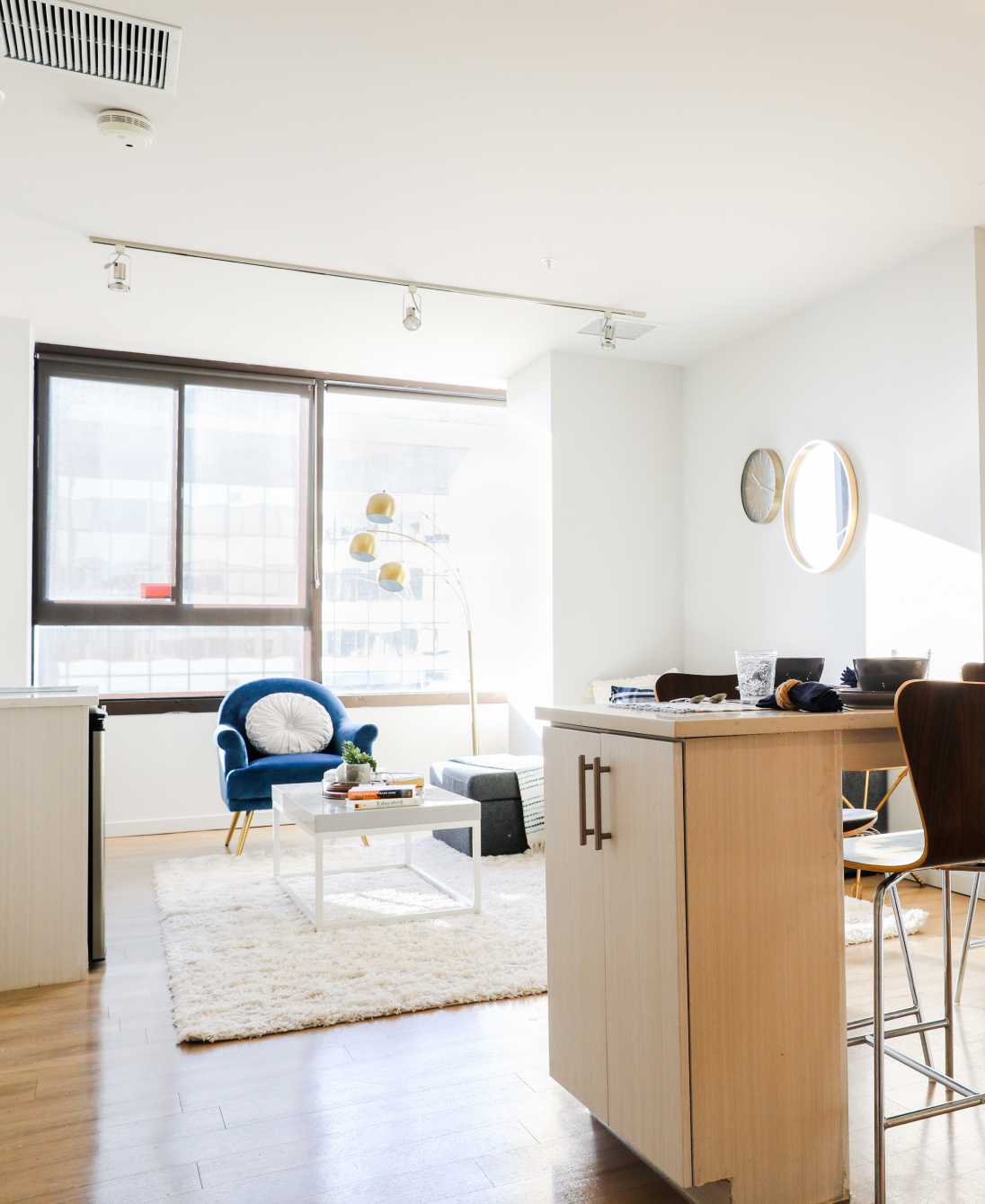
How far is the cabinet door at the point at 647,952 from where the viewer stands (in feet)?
5.16

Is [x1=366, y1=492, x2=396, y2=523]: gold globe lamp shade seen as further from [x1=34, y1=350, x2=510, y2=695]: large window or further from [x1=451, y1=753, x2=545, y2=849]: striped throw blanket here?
[x1=451, y1=753, x2=545, y2=849]: striped throw blanket

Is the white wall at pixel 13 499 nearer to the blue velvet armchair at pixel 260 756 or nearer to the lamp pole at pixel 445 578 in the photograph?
the blue velvet armchair at pixel 260 756

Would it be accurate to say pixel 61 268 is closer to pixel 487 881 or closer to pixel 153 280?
pixel 153 280

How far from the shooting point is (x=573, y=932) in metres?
1.92

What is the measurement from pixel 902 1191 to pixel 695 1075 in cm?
51

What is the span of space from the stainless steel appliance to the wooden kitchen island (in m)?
2.01

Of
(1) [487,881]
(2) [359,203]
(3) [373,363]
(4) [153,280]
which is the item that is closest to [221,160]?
(2) [359,203]

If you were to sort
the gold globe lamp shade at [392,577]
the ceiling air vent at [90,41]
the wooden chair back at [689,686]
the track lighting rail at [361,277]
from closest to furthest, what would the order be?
the ceiling air vent at [90,41] < the wooden chair back at [689,686] < the track lighting rail at [361,277] < the gold globe lamp shade at [392,577]

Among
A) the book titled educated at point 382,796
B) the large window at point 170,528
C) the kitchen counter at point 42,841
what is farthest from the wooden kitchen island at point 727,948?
the large window at point 170,528

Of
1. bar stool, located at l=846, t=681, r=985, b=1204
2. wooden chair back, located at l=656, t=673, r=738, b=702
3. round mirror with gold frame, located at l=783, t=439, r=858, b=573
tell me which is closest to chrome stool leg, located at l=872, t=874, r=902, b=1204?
bar stool, located at l=846, t=681, r=985, b=1204

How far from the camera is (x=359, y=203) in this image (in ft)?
12.2

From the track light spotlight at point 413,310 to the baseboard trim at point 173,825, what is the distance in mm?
3059

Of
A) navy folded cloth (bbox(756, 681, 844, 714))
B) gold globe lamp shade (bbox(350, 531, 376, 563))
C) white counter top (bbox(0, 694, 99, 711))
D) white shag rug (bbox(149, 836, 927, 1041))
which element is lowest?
white shag rug (bbox(149, 836, 927, 1041))

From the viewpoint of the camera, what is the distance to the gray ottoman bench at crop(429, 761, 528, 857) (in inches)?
182
